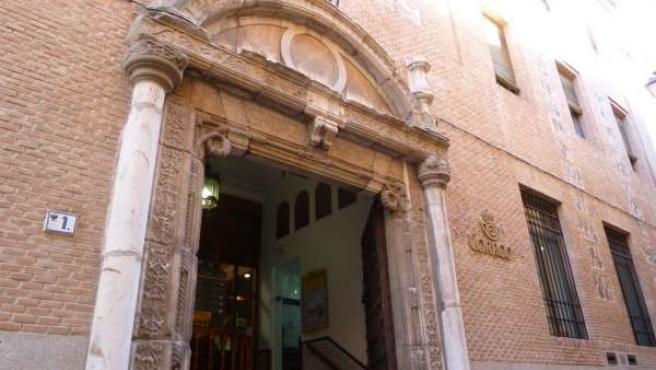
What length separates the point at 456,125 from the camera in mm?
6840

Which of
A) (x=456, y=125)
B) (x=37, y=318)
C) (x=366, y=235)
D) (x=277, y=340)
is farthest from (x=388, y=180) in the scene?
(x=277, y=340)

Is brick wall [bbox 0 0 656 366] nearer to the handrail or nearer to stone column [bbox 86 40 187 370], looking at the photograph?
stone column [bbox 86 40 187 370]

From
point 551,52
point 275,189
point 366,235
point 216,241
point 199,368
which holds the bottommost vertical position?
point 199,368

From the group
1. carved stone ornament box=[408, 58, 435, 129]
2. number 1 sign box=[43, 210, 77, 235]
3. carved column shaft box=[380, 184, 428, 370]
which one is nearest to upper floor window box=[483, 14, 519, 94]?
carved stone ornament box=[408, 58, 435, 129]

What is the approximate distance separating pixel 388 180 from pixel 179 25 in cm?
277

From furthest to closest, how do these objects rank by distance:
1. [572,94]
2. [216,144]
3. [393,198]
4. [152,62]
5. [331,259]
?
[572,94]
[331,259]
[393,198]
[216,144]
[152,62]

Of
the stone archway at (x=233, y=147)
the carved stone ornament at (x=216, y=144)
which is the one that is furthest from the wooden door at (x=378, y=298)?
the carved stone ornament at (x=216, y=144)

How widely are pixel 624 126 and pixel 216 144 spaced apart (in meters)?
11.9

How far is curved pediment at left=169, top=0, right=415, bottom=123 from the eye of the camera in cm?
477

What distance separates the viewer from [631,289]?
8969 millimetres

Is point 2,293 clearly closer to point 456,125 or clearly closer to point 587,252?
point 456,125

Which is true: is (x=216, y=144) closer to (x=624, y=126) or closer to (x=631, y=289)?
(x=631, y=289)

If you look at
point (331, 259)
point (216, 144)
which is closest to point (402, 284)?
point (216, 144)

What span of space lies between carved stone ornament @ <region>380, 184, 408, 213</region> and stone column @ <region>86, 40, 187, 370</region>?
2.61 m
